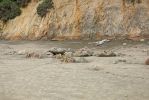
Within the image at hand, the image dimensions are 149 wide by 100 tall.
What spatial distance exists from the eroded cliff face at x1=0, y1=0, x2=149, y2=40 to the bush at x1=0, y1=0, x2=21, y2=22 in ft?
7.29

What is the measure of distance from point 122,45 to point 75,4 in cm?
1004

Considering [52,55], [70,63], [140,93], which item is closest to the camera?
[140,93]

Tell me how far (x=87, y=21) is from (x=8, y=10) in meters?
11.6

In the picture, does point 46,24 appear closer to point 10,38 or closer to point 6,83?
point 10,38

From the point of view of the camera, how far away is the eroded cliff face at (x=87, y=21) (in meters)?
33.9

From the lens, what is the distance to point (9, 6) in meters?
43.3

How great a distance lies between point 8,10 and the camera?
142 ft

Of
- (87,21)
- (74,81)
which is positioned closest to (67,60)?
(74,81)

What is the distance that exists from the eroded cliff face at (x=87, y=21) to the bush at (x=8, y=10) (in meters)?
2.22

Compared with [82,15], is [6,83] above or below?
below

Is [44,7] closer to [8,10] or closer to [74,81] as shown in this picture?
[8,10]

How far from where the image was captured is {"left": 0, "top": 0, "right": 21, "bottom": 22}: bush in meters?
42.5

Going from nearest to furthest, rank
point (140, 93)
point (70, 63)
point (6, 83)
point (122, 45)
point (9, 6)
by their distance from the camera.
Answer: point (140, 93)
point (6, 83)
point (70, 63)
point (122, 45)
point (9, 6)

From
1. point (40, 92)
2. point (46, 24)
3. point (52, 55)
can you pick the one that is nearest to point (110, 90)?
point (40, 92)
